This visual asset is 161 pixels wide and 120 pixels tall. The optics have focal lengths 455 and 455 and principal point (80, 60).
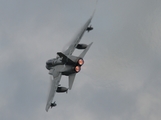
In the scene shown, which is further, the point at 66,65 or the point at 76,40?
the point at 76,40

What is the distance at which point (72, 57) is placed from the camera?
10512cm

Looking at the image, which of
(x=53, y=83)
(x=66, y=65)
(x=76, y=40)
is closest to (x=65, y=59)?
(x=66, y=65)

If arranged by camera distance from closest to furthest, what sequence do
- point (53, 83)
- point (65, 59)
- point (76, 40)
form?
point (65, 59), point (53, 83), point (76, 40)

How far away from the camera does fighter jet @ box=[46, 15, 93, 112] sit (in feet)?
340

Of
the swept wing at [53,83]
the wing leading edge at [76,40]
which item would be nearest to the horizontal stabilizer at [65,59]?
the swept wing at [53,83]

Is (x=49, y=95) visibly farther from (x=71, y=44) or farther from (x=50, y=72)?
(x=71, y=44)

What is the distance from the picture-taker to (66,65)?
10681 centimetres

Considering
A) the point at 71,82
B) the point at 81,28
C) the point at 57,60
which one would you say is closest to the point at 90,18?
the point at 81,28

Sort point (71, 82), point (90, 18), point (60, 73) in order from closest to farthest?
1. point (71, 82)
2. point (60, 73)
3. point (90, 18)

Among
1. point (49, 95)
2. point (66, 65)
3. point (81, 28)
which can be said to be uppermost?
point (81, 28)

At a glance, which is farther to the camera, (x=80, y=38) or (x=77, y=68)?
(x=80, y=38)

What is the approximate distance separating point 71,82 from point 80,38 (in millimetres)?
16348

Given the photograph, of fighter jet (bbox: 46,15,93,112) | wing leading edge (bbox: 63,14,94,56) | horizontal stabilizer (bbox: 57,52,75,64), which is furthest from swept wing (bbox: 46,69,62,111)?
wing leading edge (bbox: 63,14,94,56)

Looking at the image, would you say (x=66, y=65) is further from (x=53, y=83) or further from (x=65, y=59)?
(x=53, y=83)
